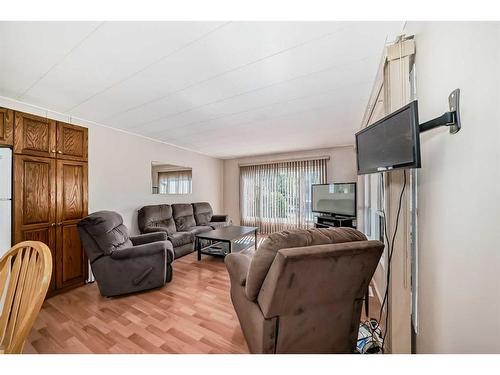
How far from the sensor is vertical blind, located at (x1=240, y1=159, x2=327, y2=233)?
4859mm

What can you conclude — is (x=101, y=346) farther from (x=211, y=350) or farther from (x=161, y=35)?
(x=161, y=35)

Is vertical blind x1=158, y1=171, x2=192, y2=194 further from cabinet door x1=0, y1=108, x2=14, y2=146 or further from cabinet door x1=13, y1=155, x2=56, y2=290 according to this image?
cabinet door x1=0, y1=108, x2=14, y2=146

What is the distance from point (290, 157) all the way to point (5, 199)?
4.80m

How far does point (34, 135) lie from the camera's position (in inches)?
85.2

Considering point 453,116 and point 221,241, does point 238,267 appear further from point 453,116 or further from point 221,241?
point 221,241

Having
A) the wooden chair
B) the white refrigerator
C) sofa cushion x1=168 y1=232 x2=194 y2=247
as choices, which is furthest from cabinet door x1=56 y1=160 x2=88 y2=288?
the wooden chair

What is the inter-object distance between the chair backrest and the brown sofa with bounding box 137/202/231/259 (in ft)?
8.58

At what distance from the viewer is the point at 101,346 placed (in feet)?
4.78

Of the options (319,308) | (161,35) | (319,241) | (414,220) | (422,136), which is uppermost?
(161,35)

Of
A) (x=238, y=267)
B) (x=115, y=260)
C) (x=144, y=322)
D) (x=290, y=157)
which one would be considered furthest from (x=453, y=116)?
(x=290, y=157)
